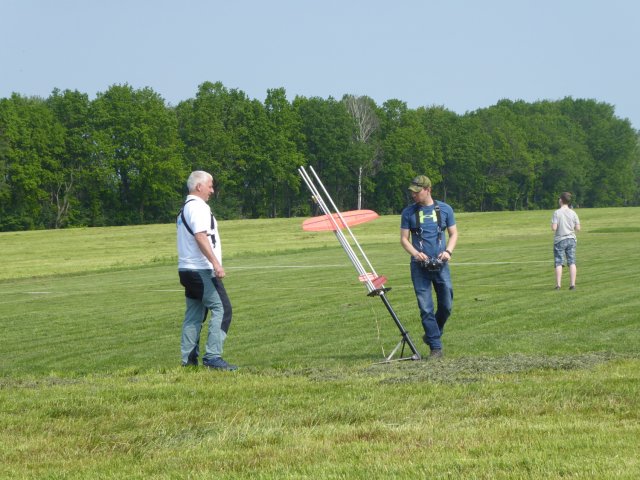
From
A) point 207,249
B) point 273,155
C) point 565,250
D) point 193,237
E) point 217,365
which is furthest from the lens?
point 273,155

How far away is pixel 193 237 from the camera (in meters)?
11.2


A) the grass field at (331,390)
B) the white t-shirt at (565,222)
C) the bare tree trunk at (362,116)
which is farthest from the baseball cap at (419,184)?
the bare tree trunk at (362,116)

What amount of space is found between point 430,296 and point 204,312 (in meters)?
2.77

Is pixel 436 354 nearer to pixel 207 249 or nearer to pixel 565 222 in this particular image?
pixel 207 249

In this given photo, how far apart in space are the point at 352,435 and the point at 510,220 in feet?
243

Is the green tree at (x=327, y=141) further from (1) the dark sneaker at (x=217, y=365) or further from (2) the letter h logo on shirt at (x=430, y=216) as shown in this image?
(1) the dark sneaker at (x=217, y=365)

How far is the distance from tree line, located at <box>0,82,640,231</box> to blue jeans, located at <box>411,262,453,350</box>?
3531 inches

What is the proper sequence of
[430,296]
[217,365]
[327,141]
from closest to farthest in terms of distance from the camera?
1. [217,365]
2. [430,296]
3. [327,141]

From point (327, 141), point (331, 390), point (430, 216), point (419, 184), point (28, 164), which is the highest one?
point (327, 141)

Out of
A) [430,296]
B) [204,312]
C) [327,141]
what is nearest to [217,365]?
[204,312]

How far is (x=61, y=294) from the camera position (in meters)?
27.1

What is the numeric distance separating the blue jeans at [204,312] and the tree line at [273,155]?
89.3 metres

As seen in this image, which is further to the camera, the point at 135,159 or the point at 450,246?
the point at 135,159

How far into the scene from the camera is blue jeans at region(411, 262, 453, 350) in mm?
12125
